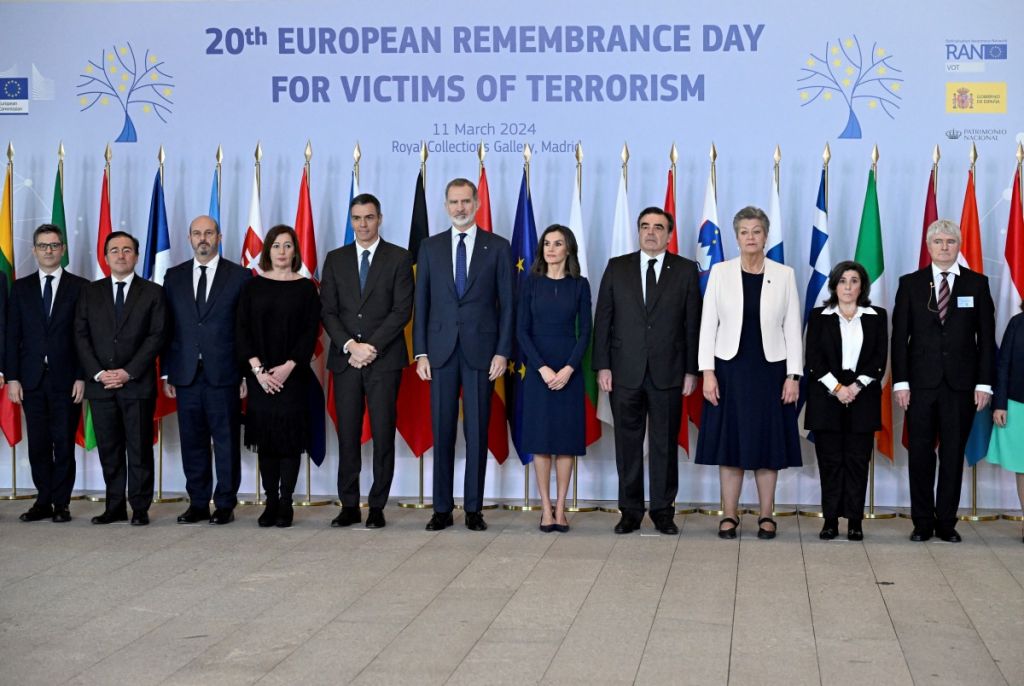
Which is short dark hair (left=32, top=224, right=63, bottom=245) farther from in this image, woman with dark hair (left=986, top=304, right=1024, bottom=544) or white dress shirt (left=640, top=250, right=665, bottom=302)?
woman with dark hair (left=986, top=304, right=1024, bottom=544)

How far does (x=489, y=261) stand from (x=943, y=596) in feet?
8.65

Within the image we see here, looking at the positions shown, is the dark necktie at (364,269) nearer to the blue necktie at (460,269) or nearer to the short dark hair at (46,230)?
the blue necktie at (460,269)

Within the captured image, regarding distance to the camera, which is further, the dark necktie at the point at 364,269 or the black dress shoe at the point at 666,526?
the dark necktie at the point at 364,269

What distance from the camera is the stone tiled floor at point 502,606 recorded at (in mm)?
3590

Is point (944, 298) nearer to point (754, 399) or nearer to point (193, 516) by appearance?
point (754, 399)

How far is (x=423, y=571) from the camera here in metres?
4.96

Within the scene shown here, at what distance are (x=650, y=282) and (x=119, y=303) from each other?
8.80 feet

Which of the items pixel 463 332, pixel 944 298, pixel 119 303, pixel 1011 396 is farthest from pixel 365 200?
pixel 1011 396

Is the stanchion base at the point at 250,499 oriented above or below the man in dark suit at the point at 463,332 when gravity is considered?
below

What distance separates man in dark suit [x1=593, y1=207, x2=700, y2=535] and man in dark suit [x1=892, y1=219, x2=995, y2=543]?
101cm

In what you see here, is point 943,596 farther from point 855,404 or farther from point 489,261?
point 489,261

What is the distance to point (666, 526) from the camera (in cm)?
Answer: 591

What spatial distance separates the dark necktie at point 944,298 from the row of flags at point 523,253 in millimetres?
495

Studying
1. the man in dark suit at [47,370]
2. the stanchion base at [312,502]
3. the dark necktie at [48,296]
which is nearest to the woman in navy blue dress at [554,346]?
the stanchion base at [312,502]
